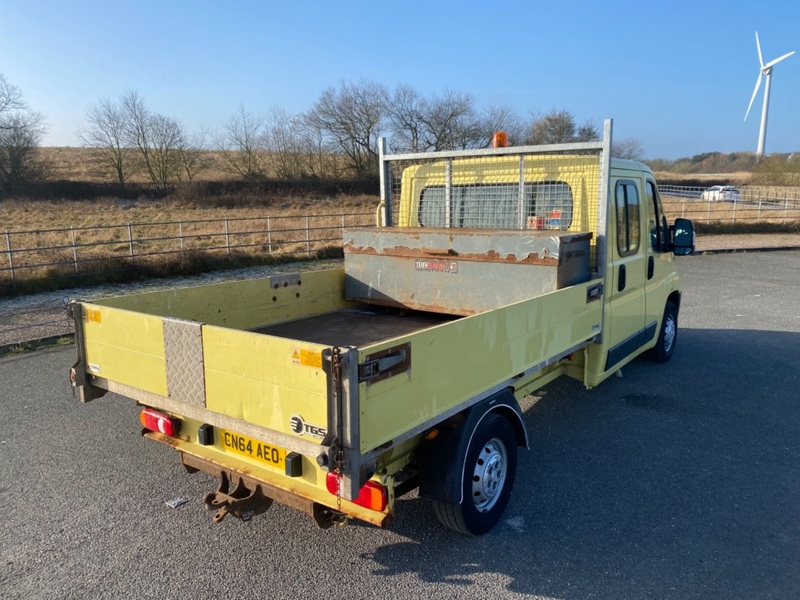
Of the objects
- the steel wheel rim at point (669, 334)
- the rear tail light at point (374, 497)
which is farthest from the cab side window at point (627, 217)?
the rear tail light at point (374, 497)

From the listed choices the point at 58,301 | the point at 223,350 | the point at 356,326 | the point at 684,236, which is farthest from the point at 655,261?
the point at 58,301

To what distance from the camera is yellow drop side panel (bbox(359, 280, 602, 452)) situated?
99.9 inches

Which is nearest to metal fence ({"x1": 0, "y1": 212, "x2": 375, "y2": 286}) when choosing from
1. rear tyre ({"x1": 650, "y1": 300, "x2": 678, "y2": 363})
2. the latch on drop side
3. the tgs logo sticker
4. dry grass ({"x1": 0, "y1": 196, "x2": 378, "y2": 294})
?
dry grass ({"x1": 0, "y1": 196, "x2": 378, "y2": 294})

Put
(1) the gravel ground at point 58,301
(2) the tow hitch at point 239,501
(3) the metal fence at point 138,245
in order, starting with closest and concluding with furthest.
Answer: (2) the tow hitch at point 239,501 → (1) the gravel ground at point 58,301 → (3) the metal fence at point 138,245

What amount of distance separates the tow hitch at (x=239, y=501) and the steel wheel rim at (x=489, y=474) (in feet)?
3.98

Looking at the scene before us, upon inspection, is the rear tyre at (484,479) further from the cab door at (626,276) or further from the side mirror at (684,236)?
the side mirror at (684,236)

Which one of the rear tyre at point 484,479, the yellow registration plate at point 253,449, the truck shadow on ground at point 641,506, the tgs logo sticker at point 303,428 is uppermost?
the tgs logo sticker at point 303,428

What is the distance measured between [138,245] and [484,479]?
1651 centimetres

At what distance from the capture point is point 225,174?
46.1 meters

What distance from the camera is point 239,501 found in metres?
3.07

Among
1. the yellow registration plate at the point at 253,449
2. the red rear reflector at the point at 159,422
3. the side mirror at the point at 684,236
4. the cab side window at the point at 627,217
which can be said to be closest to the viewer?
the yellow registration plate at the point at 253,449

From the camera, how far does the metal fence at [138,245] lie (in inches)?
487

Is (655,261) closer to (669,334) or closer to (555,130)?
(669,334)

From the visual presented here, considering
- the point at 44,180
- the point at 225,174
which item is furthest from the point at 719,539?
the point at 225,174
